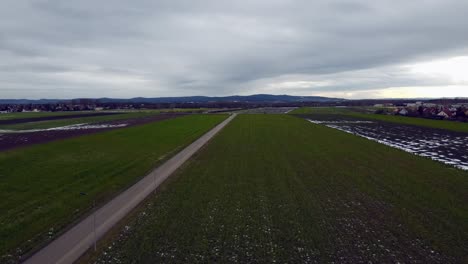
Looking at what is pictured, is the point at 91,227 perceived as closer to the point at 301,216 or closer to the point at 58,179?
the point at 301,216

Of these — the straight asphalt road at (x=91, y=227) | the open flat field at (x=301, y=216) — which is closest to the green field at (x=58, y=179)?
the straight asphalt road at (x=91, y=227)

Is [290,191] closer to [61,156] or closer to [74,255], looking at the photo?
[74,255]

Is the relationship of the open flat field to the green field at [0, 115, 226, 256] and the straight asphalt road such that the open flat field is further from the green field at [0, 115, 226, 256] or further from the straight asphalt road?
the green field at [0, 115, 226, 256]

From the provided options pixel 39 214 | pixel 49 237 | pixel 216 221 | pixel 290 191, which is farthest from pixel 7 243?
pixel 290 191

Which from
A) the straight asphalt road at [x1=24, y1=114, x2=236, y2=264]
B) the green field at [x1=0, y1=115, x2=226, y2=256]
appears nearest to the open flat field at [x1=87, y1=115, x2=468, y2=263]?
the straight asphalt road at [x1=24, y1=114, x2=236, y2=264]

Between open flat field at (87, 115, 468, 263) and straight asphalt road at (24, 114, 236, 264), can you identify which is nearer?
straight asphalt road at (24, 114, 236, 264)

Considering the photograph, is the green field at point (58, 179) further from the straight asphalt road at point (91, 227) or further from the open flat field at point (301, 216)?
the open flat field at point (301, 216)
